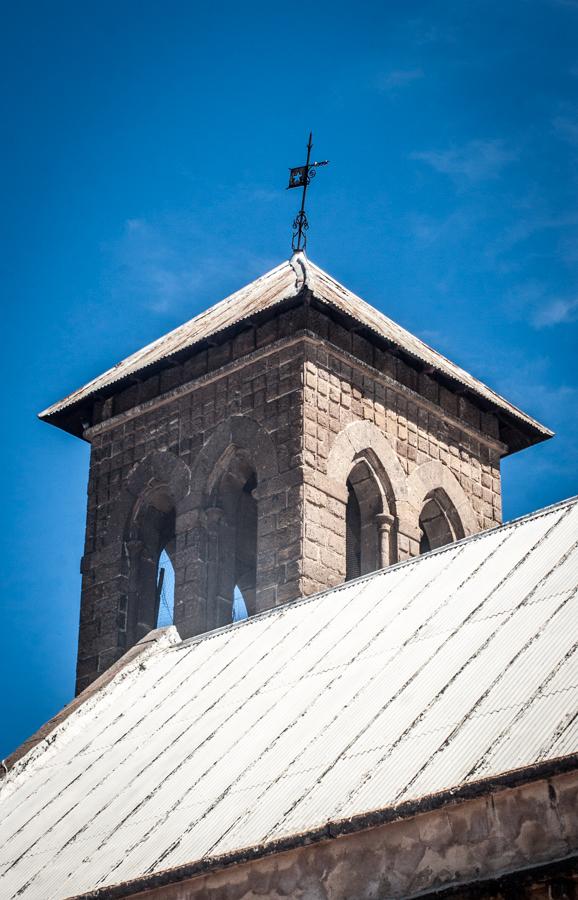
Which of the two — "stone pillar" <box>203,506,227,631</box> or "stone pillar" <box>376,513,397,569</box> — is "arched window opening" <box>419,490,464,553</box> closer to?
"stone pillar" <box>376,513,397,569</box>

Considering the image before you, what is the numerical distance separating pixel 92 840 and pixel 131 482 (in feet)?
39.0

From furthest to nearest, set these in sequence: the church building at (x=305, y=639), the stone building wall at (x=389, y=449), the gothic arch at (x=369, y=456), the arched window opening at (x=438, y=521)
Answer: the arched window opening at (x=438, y=521) < the gothic arch at (x=369, y=456) < the stone building wall at (x=389, y=449) < the church building at (x=305, y=639)

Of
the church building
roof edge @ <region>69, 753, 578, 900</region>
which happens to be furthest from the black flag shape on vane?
roof edge @ <region>69, 753, 578, 900</region>

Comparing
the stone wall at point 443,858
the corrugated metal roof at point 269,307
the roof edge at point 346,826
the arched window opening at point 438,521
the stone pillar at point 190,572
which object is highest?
the corrugated metal roof at point 269,307

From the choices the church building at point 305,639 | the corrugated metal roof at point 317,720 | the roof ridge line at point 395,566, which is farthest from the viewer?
the roof ridge line at point 395,566

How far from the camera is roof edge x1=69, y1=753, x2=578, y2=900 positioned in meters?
9.38

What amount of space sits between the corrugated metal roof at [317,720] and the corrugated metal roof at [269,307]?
803 centimetres

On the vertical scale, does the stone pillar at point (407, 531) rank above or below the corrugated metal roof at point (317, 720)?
above

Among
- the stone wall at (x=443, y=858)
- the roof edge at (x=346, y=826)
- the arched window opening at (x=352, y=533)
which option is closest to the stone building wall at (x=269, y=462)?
the arched window opening at (x=352, y=533)

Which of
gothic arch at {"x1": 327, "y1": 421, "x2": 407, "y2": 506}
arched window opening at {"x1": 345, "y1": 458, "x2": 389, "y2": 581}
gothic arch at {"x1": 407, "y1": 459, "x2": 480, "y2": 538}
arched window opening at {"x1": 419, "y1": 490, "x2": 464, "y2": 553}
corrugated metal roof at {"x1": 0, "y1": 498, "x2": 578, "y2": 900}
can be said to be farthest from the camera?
arched window opening at {"x1": 419, "y1": 490, "x2": 464, "y2": 553}

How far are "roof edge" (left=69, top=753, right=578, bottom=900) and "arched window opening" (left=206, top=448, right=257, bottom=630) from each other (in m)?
10.7

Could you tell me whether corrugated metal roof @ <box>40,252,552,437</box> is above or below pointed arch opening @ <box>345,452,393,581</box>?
above

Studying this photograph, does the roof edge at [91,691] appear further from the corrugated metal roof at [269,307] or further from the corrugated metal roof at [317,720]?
the corrugated metal roof at [269,307]

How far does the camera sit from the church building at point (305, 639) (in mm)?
10172
